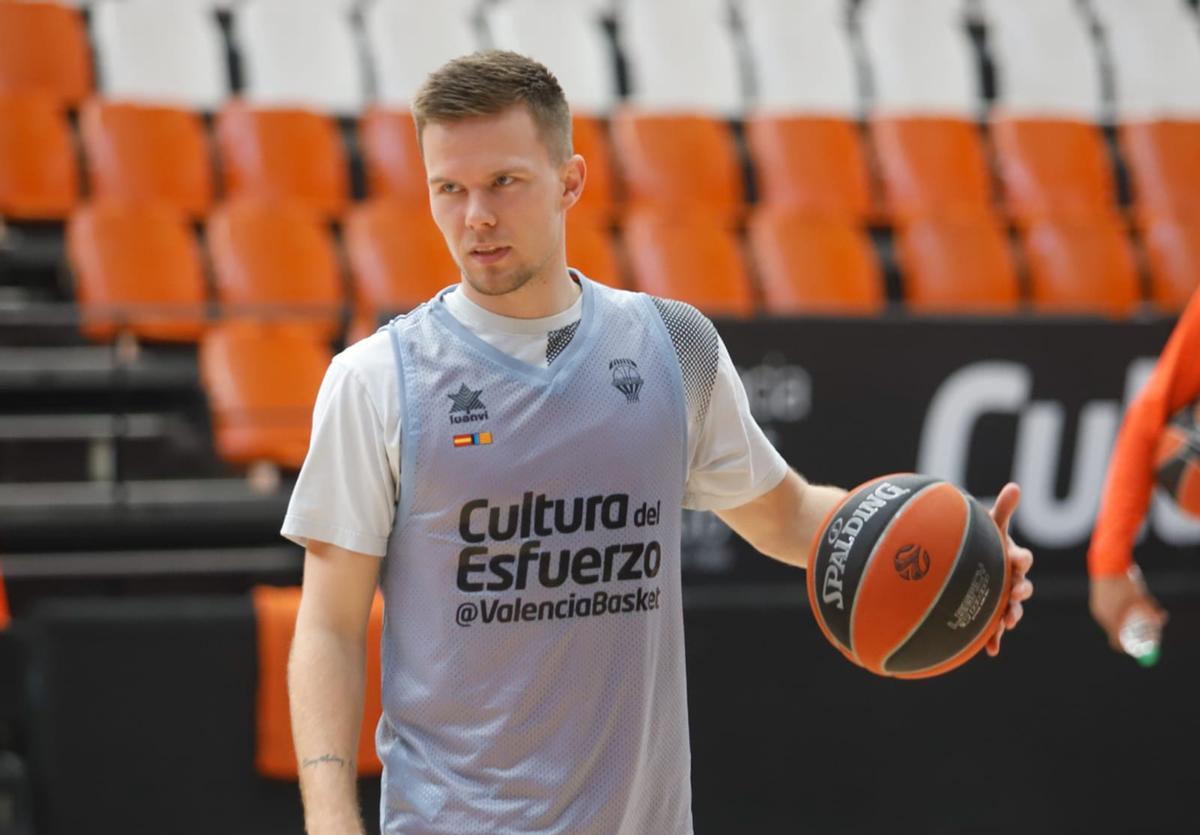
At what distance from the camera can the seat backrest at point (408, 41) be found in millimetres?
8398

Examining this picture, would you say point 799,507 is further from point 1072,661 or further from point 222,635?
point 1072,661

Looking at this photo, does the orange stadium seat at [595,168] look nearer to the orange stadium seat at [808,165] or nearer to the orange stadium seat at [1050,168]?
the orange stadium seat at [808,165]

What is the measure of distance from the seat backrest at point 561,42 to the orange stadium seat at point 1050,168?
7.03ft

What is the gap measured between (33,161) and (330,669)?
5611mm

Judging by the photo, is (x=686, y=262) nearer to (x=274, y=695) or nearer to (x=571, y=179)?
(x=274, y=695)

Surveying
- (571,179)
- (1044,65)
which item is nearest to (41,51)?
(1044,65)

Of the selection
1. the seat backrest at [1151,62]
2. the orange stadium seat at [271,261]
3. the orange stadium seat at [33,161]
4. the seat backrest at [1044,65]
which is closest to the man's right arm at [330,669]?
the orange stadium seat at [271,261]

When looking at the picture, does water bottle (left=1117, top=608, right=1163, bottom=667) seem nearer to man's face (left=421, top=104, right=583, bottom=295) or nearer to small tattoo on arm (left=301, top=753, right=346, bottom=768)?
man's face (left=421, top=104, right=583, bottom=295)

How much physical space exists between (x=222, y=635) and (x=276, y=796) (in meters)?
0.51

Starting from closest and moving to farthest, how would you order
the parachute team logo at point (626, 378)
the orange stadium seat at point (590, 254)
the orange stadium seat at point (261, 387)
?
→ the parachute team logo at point (626, 378), the orange stadium seat at point (261, 387), the orange stadium seat at point (590, 254)

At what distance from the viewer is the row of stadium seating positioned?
8.02 m

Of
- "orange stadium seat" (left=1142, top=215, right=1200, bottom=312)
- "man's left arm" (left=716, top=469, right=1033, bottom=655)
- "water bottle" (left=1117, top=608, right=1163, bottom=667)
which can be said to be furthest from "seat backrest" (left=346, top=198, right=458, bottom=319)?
"man's left arm" (left=716, top=469, right=1033, bottom=655)

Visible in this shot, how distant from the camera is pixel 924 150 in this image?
28.2 ft

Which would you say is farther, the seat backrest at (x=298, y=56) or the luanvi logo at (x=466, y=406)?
the seat backrest at (x=298, y=56)
